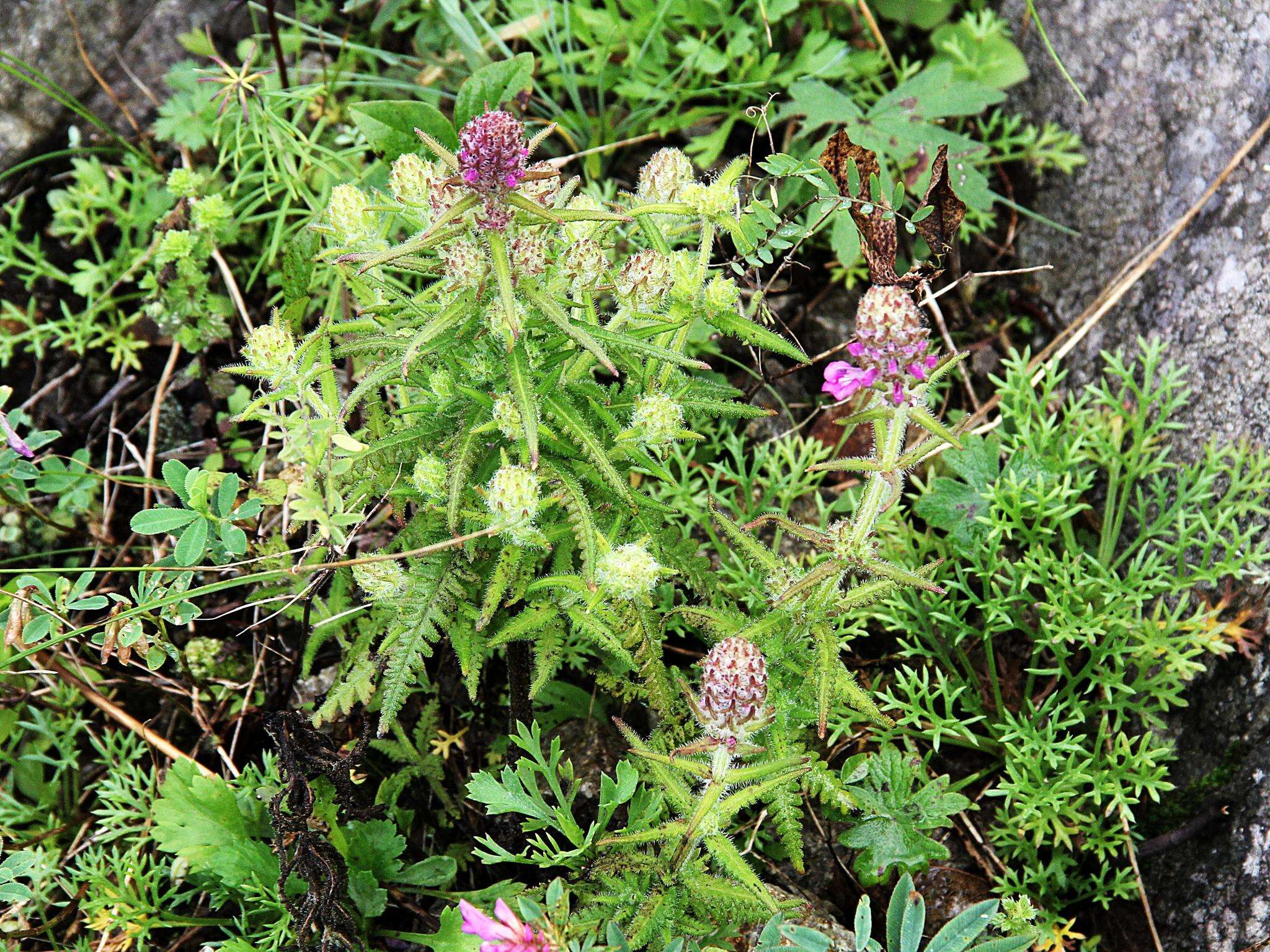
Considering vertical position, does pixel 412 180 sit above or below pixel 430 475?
above

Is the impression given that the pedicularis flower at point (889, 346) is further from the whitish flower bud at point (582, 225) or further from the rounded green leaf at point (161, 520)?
the rounded green leaf at point (161, 520)

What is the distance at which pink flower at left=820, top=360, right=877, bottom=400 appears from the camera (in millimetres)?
1965

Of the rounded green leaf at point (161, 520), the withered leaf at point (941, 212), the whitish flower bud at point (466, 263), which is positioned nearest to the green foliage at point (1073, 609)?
the withered leaf at point (941, 212)

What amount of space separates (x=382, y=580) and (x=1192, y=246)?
2.66m

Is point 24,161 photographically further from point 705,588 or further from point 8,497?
point 705,588

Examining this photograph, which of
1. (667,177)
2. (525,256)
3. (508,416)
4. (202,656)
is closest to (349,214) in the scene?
(525,256)

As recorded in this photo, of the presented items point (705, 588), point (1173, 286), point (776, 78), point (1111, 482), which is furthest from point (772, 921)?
point (776, 78)

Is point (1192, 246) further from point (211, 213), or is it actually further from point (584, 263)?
point (211, 213)

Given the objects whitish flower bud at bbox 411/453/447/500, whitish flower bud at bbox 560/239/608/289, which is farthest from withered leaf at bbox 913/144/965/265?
whitish flower bud at bbox 411/453/447/500

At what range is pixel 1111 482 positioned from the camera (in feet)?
9.50

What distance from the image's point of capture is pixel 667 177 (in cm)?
225

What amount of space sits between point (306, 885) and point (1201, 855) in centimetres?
226

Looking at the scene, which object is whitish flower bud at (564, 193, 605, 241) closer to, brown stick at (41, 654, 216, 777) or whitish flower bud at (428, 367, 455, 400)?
whitish flower bud at (428, 367, 455, 400)

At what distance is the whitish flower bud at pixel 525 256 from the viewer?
2.00 meters
